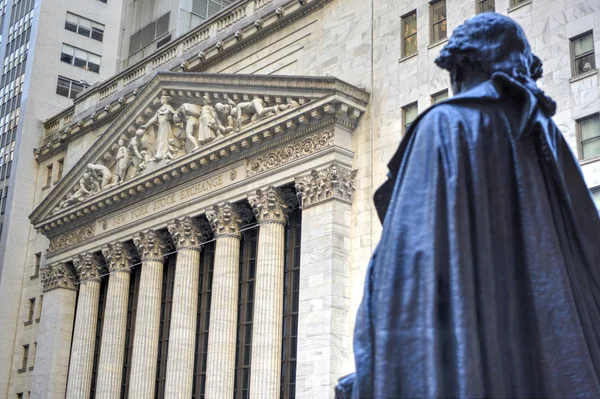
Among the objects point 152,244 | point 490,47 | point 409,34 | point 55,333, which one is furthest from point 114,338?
point 490,47

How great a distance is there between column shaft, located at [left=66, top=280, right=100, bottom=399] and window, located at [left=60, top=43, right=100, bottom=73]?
19844 mm

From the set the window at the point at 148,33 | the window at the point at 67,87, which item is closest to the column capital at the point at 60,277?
the window at the point at 67,87

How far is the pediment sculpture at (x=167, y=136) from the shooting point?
36.0m

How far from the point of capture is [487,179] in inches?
188

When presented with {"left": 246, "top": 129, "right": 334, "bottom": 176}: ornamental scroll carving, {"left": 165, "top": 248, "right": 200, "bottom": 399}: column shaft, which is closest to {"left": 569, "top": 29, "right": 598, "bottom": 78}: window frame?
{"left": 246, "top": 129, "right": 334, "bottom": 176}: ornamental scroll carving

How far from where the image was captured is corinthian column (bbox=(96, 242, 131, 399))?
40125mm

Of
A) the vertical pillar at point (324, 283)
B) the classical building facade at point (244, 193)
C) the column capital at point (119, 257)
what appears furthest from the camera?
the column capital at point (119, 257)

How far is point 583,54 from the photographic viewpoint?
85.9 ft

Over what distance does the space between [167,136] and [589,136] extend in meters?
20.0

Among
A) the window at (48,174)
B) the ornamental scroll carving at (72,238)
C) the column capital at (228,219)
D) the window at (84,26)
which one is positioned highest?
the window at (84,26)

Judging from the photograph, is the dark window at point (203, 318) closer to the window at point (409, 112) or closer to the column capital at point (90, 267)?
the column capital at point (90, 267)

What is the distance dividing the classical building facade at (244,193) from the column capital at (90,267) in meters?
0.08

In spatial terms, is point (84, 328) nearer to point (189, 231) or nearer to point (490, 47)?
point (189, 231)

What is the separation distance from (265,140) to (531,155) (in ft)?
97.3
